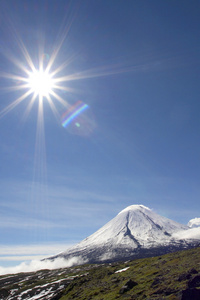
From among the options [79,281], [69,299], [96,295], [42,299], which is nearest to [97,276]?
[79,281]

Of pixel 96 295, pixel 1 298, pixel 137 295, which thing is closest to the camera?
pixel 137 295

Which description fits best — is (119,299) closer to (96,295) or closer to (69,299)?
(96,295)

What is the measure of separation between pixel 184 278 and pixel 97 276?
38427 mm

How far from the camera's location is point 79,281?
59906 millimetres

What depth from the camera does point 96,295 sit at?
3853 centimetres

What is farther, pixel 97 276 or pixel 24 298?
pixel 24 298

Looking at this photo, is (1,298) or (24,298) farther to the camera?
(1,298)

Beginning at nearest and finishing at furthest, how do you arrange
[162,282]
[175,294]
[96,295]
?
[175,294] < [162,282] < [96,295]

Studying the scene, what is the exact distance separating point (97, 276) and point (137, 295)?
35522mm

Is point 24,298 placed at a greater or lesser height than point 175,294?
lesser

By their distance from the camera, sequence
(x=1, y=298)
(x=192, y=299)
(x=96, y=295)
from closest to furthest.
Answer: (x=192, y=299) < (x=96, y=295) < (x=1, y=298)

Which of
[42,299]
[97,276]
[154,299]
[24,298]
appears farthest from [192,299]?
[24,298]

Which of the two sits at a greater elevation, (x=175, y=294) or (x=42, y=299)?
(x=175, y=294)

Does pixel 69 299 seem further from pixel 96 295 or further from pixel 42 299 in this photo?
pixel 42 299
